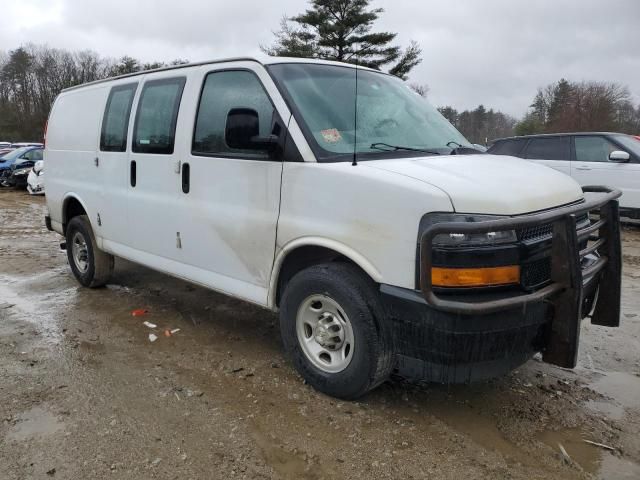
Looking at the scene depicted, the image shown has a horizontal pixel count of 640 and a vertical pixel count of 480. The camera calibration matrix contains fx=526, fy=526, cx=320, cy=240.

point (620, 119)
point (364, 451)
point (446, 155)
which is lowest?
point (364, 451)

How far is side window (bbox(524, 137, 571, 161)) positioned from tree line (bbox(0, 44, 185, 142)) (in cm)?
4817

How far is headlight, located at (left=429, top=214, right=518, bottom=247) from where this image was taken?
257 cm

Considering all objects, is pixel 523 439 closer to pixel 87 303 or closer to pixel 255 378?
pixel 255 378

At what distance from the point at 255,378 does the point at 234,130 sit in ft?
→ 5.50

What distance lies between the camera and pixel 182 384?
11.6 feet

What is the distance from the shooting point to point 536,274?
9.01ft

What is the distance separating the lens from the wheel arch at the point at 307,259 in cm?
293

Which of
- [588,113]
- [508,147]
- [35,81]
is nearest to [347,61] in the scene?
[508,147]

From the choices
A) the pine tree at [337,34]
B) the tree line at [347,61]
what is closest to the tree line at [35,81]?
the tree line at [347,61]

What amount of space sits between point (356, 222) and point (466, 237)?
2.06ft

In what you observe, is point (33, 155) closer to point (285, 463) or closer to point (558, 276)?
point (285, 463)

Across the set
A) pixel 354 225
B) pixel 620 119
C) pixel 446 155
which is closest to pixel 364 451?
pixel 354 225

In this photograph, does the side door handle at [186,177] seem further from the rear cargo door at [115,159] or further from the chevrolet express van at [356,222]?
the rear cargo door at [115,159]

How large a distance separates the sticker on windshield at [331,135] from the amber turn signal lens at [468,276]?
1.12 meters
